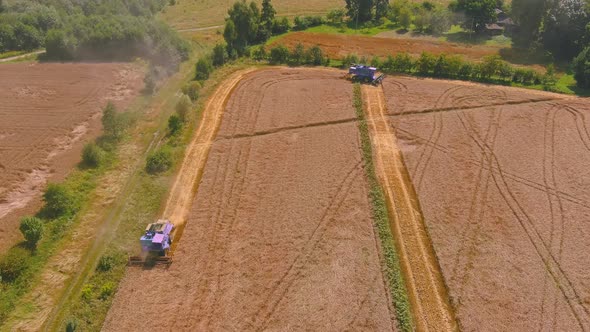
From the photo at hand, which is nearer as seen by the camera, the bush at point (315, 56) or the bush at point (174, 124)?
the bush at point (174, 124)

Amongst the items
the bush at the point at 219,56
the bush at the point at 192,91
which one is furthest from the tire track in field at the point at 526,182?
the bush at the point at 219,56

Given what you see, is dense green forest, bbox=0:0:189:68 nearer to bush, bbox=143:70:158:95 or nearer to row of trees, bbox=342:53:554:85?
bush, bbox=143:70:158:95

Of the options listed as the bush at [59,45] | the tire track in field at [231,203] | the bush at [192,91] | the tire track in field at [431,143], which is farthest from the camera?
the bush at [59,45]

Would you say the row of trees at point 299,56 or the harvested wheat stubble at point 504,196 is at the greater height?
the row of trees at point 299,56

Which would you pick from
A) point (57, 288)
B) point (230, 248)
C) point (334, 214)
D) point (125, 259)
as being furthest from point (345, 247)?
point (57, 288)

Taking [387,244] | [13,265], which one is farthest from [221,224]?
[13,265]

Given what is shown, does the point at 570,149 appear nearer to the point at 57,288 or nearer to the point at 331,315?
the point at 331,315

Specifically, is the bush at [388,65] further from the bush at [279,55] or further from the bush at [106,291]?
the bush at [106,291]

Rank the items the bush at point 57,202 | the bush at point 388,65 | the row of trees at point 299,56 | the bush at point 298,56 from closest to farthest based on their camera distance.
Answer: the bush at point 57,202, the bush at point 388,65, the row of trees at point 299,56, the bush at point 298,56

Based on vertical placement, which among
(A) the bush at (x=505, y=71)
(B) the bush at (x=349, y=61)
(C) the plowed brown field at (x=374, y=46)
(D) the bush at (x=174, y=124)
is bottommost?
(D) the bush at (x=174, y=124)
